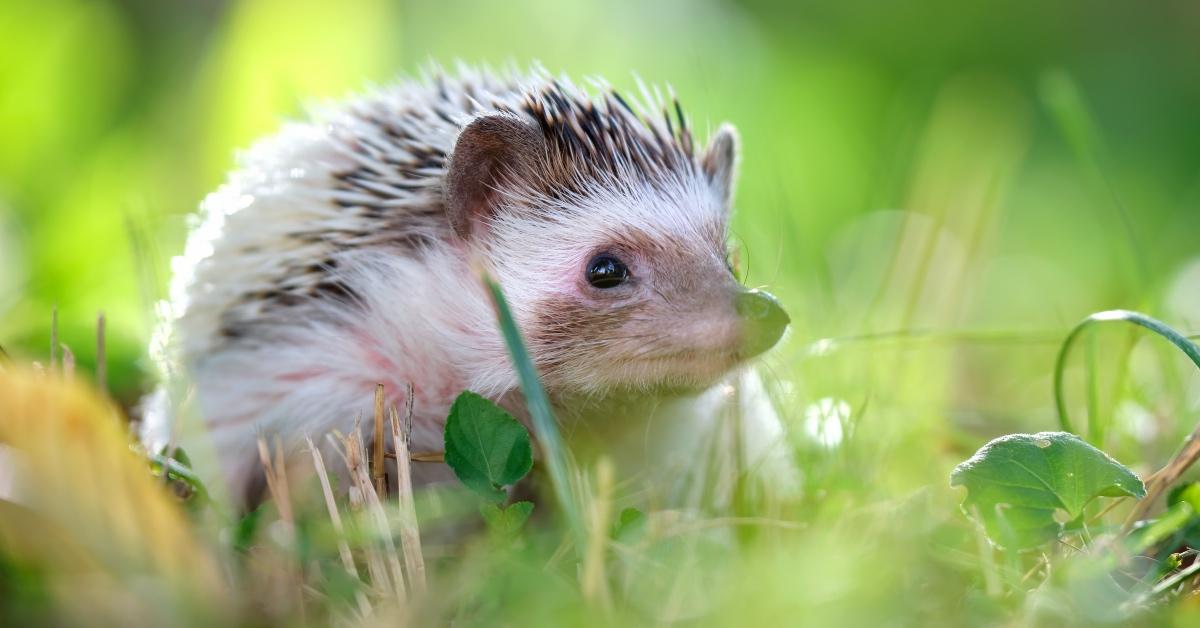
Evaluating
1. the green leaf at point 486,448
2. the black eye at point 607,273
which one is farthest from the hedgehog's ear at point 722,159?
the green leaf at point 486,448

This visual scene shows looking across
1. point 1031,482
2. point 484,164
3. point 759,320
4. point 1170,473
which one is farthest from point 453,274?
point 1170,473

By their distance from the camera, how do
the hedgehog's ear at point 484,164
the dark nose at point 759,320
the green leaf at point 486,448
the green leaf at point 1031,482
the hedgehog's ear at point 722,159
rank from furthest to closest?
the hedgehog's ear at point 722,159 < the hedgehog's ear at point 484,164 < the dark nose at point 759,320 < the green leaf at point 486,448 < the green leaf at point 1031,482

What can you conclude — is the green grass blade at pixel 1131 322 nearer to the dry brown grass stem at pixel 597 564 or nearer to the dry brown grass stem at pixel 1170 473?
the dry brown grass stem at pixel 1170 473

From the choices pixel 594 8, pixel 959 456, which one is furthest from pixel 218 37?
pixel 959 456

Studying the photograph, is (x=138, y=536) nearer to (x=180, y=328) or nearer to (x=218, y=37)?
(x=180, y=328)

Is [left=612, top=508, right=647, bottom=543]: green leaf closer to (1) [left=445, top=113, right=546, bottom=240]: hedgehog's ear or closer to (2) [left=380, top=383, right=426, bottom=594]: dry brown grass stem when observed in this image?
(2) [left=380, top=383, right=426, bottom=594]: dry brown grass stem

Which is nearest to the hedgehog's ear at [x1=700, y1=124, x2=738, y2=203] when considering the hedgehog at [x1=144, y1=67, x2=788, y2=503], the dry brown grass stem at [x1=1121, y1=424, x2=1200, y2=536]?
the hedgehog at [x1=144, y1=67, x2=788, y2=503]
